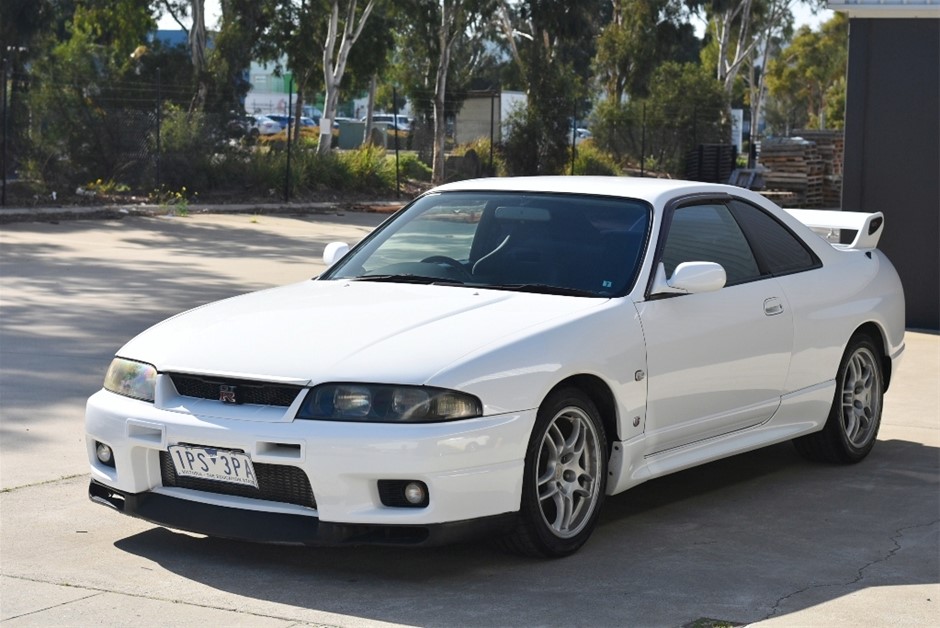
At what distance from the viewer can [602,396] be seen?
5.81 m

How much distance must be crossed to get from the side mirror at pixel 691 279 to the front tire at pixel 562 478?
710 millimetres

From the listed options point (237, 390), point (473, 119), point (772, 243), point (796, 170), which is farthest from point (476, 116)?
point (237, 390)

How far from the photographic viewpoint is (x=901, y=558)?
5.89 metres

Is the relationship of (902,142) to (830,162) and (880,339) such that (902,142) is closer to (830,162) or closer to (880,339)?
(880,339)

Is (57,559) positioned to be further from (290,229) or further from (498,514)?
(290,229)

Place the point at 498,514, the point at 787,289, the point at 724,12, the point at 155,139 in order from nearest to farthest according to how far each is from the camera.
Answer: the point at 498,514, the point at 787,289, the point at 155,139, the point at 724,12

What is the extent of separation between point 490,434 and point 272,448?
0.77 meters

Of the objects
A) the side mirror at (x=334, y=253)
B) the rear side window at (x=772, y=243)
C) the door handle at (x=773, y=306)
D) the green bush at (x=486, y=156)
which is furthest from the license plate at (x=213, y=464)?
the green bush at (x=486, y=156)

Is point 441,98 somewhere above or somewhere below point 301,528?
above

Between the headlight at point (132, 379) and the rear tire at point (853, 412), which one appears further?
the rear tire at point (853, 412)

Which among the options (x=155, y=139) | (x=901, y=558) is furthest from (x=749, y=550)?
(x=155, y=139)

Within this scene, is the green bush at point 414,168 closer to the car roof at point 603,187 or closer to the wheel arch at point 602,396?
the car roof at point 603,187

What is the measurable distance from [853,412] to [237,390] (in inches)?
146

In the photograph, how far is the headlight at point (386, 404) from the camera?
16.8 ft
